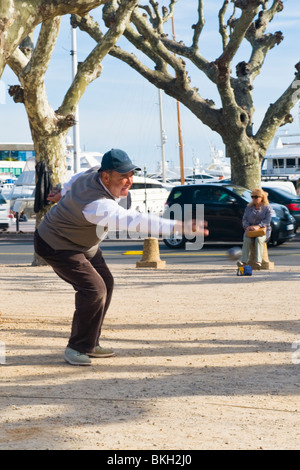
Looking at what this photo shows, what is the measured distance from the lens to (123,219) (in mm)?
6219

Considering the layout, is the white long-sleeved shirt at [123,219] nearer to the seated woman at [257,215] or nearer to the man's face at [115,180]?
the man's face at [115,180]

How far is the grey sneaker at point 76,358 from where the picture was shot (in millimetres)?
7230

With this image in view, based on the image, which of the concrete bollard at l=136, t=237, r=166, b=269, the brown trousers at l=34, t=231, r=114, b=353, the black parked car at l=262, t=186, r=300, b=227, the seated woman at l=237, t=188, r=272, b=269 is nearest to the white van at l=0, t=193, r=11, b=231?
the black parked car at l=262, t=186, r=300, b=227

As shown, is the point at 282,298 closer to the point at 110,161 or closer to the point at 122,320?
the point at 122,320

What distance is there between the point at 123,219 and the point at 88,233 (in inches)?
31.5

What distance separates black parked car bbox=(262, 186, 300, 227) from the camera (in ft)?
82.9

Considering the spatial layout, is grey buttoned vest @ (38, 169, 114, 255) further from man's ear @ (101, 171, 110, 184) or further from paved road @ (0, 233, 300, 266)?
paved road @ (0, 233, 300, 266)

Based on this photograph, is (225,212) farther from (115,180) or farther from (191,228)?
(191,228)

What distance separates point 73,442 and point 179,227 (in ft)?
5.82

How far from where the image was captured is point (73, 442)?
498 centimetres

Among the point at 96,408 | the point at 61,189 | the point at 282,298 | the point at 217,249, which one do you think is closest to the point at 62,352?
the point at 61,189

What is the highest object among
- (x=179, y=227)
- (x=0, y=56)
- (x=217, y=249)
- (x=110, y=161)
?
(x=0, y=56)

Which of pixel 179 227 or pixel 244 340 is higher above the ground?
pixel 179 227

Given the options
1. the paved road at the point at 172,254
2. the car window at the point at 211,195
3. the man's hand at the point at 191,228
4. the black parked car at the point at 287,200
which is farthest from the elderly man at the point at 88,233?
the black parked car at the point at 287,200
